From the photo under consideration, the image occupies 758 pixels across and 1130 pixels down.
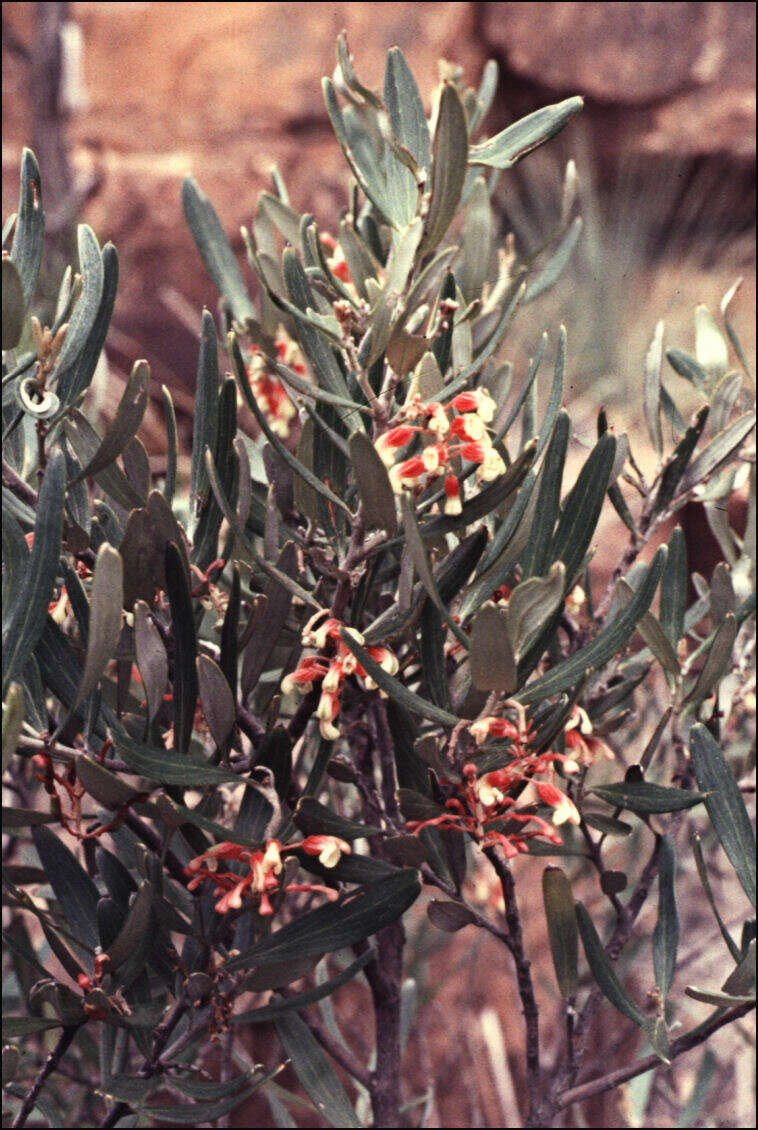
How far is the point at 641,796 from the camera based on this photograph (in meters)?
0.48

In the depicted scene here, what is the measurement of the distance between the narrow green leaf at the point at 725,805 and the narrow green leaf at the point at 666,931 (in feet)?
0.18

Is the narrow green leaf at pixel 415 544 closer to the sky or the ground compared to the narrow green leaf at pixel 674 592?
closer to the sky

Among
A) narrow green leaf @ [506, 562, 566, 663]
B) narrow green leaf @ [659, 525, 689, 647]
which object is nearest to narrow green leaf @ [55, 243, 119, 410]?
narrow green leaf @ [506, 562, 566, 663]

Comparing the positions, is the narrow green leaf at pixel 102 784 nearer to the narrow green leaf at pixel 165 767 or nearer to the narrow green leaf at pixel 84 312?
the narrow green leaf at pixel 165 767

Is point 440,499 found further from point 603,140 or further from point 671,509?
point 603,140

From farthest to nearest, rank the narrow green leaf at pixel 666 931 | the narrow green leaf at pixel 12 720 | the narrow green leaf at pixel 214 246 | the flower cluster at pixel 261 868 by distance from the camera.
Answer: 1. the narrow green leaf at pixel 214 246
2. the narrow green leaf at pixel 666 931
3. the flower cluster at pixel 261 868
4. the narrow green leaf at pixel 12 720

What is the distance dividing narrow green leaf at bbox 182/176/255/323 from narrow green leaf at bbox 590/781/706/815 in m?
0.38

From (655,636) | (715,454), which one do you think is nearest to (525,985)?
(655,636)

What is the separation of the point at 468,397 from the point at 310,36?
2448 mm

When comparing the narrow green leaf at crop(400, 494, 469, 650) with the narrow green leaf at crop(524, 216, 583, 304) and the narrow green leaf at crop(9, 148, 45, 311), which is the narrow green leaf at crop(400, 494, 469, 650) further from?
the narrow green leaf at crop(524, 216, 583, 304)

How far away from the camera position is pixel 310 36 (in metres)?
2.52

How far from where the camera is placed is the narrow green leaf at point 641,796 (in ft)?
1.55

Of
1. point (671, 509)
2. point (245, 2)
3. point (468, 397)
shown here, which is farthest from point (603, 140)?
point (468, 397)

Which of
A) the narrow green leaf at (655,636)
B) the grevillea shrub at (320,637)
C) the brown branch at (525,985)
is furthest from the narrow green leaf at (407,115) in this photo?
the brown branch at (525,985)
